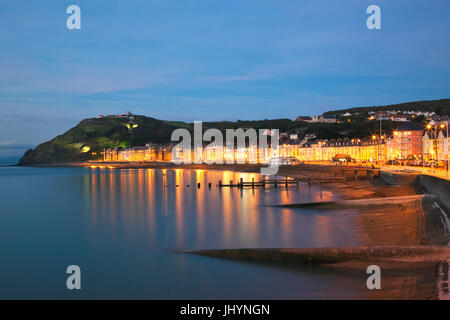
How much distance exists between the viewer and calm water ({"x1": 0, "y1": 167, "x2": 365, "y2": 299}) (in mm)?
11680

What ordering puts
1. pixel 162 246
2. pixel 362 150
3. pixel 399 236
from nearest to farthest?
1. pixel 399 236
2. pixel 162 246
3. pixel 362 150

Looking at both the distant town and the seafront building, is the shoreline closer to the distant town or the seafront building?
the distant town

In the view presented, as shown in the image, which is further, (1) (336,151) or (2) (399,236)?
(1) (336,151)

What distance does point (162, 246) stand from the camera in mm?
17562

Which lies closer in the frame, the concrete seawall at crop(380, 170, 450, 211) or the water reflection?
the water reflection

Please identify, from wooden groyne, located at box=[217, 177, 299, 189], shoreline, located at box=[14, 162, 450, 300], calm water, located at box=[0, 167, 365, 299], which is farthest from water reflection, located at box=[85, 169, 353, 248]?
wooden groyne, located at box=[217, 177, 299, 189]

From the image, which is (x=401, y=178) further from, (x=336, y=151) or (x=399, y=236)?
(x=336, y=151)

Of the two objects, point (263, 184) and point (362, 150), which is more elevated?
point (362, 150)

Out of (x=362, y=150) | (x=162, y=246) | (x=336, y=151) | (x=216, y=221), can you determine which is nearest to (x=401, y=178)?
(x=216, y=221)

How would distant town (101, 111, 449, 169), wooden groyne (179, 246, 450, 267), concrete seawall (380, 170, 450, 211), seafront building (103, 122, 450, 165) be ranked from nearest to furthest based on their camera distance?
wooden groyne (179, 246, 450, 267) → concrete seawall (380, 170, 450, 211) → distant town (101, 111, 449, 169) → seafront building (103, 122, 450, 165)

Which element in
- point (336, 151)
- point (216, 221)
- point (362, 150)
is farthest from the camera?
point (336, 151)

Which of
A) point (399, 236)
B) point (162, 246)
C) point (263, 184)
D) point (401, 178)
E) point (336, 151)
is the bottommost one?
point (162, 246)
